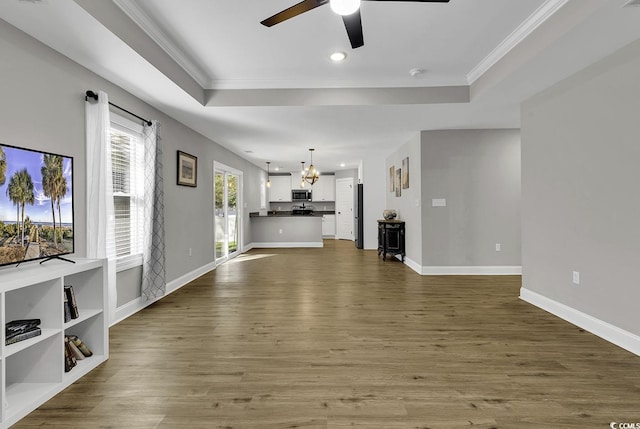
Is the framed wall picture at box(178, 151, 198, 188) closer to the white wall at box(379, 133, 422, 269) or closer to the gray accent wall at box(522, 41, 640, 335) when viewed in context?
the white wall at box(379, 133, 422, 269)

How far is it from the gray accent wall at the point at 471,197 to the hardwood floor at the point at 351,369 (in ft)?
4.58

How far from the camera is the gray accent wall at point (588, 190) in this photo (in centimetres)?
241

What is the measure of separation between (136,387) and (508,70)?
4.08 m

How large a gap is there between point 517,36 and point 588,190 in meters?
1.56

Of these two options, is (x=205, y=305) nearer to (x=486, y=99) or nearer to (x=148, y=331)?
(x=148, y=331)

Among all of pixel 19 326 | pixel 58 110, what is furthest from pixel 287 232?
pixel 19 326

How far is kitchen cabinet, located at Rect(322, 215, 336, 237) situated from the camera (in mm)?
10930

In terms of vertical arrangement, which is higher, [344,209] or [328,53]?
[328,53]

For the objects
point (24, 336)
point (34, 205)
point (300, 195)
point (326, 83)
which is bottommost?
point (24, 336)

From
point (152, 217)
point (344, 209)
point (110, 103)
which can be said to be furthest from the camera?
point (344, 209)

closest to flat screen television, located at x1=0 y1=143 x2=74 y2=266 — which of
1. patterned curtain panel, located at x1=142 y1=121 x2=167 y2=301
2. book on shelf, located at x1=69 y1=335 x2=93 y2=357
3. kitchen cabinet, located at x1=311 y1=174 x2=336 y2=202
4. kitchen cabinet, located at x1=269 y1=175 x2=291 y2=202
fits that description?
book on shelf, located at x1=69 y1=335 x2=93 y2=357

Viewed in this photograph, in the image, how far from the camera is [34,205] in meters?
2.00

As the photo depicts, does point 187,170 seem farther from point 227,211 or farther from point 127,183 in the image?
point 227,211

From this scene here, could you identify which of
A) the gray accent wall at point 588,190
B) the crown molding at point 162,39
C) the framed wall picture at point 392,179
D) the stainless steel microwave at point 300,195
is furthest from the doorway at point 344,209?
the crown molding at point 162,39
